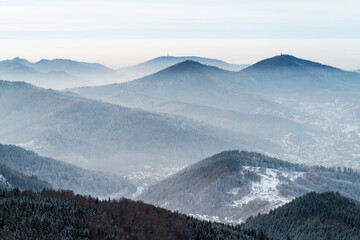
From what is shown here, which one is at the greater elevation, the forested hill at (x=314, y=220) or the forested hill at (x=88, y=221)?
the forested hill at (x=88, y=221)

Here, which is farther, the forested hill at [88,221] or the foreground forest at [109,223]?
the foreground forest at [109,223]

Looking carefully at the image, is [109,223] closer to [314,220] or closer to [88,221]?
[88,221]

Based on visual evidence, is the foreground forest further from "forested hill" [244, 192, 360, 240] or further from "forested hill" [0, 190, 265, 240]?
"forested hill" [244, 192, 360, 240]

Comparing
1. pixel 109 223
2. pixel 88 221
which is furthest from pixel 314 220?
pixel 88 221

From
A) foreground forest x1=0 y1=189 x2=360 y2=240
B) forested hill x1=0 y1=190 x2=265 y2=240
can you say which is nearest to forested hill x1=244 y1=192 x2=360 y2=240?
foreground forest x1=0 y1=189 x2=360 y2=240

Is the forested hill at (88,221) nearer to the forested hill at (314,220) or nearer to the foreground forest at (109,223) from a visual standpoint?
the foreground forest at (109,223)

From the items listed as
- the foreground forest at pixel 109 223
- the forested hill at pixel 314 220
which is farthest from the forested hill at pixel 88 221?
the forested hill at pixel 314 220

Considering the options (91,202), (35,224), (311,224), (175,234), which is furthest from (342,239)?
(35,224)
